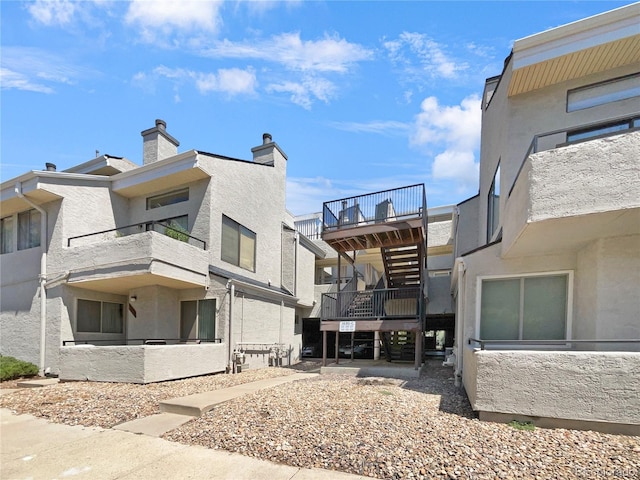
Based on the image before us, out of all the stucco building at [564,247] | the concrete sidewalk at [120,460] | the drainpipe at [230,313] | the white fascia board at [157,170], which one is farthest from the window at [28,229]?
the stucco building at [564,247]

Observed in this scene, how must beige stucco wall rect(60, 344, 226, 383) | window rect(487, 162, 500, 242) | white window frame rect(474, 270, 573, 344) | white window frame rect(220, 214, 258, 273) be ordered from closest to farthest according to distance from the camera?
white window frame rect(474, 270, 573, 344) → beige stucco wall rect(60, 344, 226, 383) → window rect(487, 162, 500, 242) → white window frame rect(220, 214, 258, 273)

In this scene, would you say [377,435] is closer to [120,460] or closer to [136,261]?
[120,460]

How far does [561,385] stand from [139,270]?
9.90 metres

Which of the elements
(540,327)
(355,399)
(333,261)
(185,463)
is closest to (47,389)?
(185,463)

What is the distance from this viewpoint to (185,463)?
14.2 feet

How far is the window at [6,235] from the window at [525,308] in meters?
16.0

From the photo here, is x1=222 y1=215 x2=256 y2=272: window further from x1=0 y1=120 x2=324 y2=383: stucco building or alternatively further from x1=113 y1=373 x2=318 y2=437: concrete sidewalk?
x1=113 y1=373 x2=318 y2=437: concrete sidewalk

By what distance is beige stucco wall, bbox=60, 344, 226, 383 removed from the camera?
898 centimetres

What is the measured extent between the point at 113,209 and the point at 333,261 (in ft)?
37.1

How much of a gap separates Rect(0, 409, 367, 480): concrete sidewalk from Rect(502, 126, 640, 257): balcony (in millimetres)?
4613

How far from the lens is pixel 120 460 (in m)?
4.47

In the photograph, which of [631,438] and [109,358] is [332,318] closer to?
[109,358]

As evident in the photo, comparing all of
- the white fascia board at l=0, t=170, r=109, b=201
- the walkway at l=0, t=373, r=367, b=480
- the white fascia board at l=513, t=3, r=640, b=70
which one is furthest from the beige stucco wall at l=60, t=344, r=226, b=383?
the white fascia board at l=513, t=3, r=640, b=70

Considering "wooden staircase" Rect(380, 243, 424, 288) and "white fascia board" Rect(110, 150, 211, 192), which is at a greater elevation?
"white fascia board" Rect(110, 150, 211, 192)
